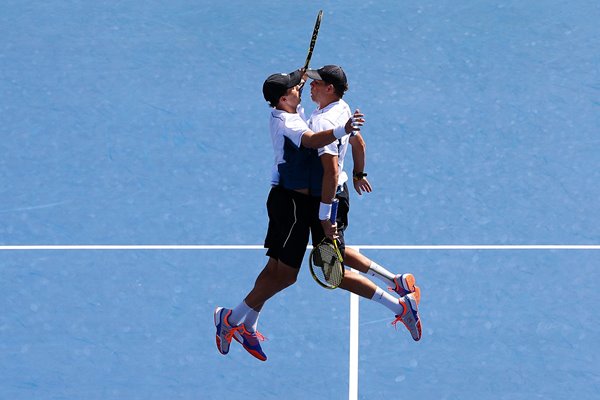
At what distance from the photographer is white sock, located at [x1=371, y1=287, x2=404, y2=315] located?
944 centimetres

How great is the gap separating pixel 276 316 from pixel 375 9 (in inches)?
193

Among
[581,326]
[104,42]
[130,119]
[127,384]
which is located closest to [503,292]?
[581,326]

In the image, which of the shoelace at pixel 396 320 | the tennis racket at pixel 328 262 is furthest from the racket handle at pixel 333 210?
the shoelace at pixel 396 320

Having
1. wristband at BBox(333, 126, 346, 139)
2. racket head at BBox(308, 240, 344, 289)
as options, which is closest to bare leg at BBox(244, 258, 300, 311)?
racket head at BBox(308, 240, 344, 289)

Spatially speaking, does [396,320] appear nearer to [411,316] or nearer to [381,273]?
[411,316]

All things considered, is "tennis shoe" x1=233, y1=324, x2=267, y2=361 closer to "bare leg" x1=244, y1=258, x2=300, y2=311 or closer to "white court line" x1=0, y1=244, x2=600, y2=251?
"bare leg" x1=244, y1=258, x2=300, y2=311

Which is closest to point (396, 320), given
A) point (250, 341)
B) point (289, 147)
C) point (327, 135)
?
point (250, 341)

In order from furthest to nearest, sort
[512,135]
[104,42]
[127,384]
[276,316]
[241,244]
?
[104,42] < [512,135] < [241,244] < [276,316] < [127,384]

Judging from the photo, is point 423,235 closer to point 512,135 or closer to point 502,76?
point 512,135

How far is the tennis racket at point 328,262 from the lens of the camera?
902 cm

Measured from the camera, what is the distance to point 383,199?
1159 cm

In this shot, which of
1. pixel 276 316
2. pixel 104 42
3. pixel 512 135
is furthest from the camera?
pixel 104 42

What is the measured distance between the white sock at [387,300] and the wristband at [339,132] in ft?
4.79

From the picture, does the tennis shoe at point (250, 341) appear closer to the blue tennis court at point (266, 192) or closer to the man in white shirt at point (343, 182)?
the blue tennis court at point (266, 192)
